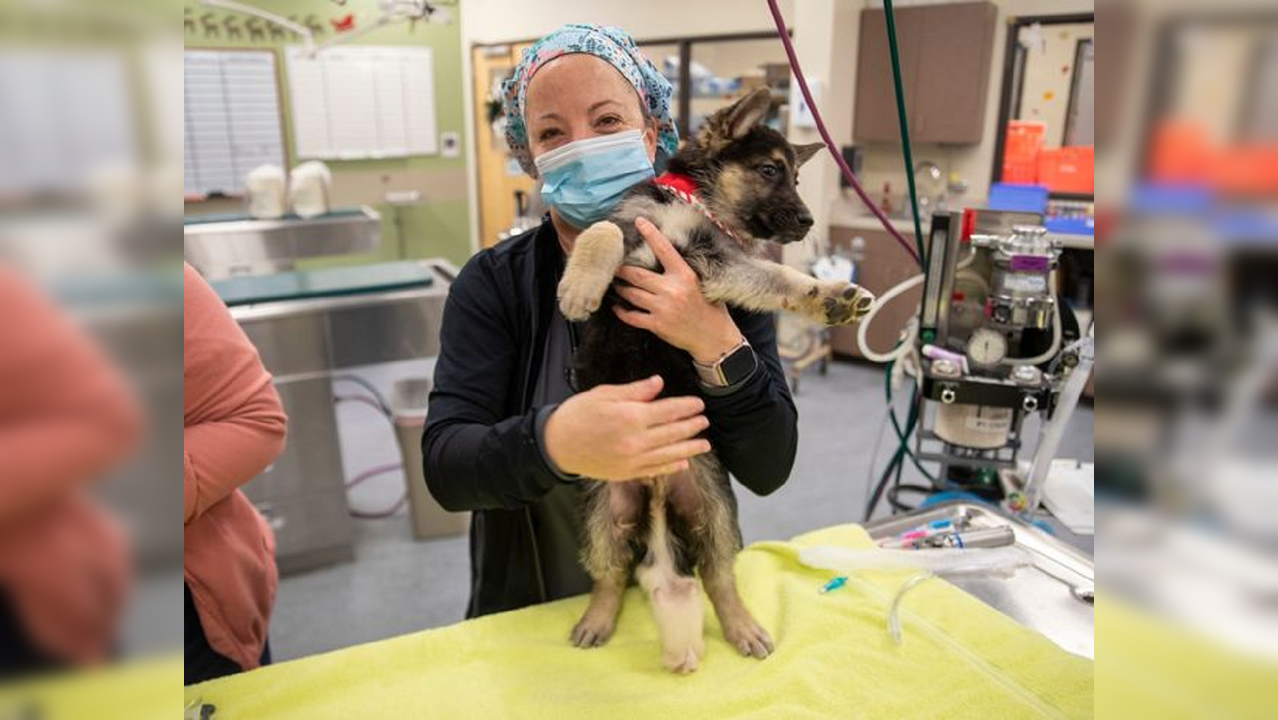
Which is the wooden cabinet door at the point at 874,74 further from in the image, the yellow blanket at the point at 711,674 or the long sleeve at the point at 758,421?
the yellow blanket at the point at 711,674

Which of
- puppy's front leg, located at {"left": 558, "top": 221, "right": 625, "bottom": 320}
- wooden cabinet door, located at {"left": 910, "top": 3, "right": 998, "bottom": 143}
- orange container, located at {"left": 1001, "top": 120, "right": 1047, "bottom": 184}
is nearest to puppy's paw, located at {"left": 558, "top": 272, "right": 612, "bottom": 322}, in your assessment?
puppy's front leg, located at {"left": 558, "top": 221, "right": 625, "bottom": 320}

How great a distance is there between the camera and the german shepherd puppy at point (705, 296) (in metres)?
1.09

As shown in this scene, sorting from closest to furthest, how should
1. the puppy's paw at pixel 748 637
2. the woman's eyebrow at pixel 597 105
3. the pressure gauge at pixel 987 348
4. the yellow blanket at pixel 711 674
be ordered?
1. the woman's eyebrow at pixel 597 105
2. the yellow blanket at pixel 711 674
3. the puppy's paw at pixel 748 637
4. the pressure gauge at pixel 987 348

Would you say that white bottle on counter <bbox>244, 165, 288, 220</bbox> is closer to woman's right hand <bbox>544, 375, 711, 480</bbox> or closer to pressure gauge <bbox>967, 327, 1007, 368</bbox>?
pressure gauge <bbox>967, 327, 1007, 368</bbox>

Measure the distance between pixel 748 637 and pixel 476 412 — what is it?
23.5 inches

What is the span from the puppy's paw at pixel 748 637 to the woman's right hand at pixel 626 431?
0.44m

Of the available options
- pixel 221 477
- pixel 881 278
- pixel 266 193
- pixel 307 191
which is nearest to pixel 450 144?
pixel 307 191

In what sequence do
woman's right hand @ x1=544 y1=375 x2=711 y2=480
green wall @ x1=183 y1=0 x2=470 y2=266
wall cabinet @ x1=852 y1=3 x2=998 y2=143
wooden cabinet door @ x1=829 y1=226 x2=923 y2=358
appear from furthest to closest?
wall cabinet @ x1=852 y1=3 x2=998 y2=143, green wall @ x1=183 y1=0 x2=470 y2=266, wooden cabinet door @ x1=829 y1=226 x2=923 y2=358, woman's right hand @ x1=544 y1=375 x2=711 y2=480

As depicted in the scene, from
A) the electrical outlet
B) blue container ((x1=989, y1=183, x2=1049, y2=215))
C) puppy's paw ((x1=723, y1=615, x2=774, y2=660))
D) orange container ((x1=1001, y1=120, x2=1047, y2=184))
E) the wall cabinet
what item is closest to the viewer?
puppy's paw ((x1=723, y1=615, x2=774, y2=660))

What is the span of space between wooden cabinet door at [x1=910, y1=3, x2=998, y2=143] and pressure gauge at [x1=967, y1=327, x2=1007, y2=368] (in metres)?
3.86

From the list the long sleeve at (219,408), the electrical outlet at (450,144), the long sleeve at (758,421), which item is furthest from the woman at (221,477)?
the electrical outlet at (450,144)

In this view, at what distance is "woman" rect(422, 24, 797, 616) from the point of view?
103 centimetres

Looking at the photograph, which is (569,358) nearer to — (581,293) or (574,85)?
(581,293)

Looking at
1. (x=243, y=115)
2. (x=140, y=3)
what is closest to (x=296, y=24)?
(x=243, y=115)
